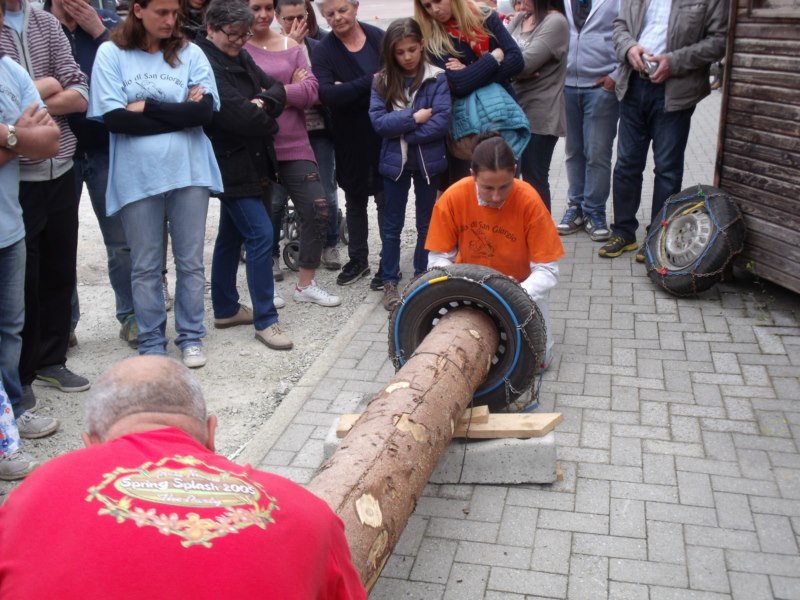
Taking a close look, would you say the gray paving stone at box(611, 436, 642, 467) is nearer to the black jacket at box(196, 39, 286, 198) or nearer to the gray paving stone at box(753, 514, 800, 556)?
the gray paving stone at box(753, 514, 800, 556)

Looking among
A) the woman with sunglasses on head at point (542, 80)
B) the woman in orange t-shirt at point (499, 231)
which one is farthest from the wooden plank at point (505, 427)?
the woman with sunglasses on head at point (542, 80)

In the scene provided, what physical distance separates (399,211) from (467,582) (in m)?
3.16

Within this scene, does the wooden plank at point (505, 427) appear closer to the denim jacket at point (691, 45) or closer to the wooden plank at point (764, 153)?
the wooden plank at point (764, 153)

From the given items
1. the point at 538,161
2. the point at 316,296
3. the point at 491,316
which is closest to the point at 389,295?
the point at 316,296

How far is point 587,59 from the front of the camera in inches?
259

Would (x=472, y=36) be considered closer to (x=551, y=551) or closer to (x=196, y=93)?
(x=196, y=93)

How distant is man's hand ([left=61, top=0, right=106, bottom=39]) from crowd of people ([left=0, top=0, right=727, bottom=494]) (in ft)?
0.05

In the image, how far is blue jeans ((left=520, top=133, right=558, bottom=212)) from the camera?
6496 millimetres

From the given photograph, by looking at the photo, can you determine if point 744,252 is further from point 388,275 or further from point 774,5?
point 388,275

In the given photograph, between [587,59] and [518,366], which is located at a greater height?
[587,59]

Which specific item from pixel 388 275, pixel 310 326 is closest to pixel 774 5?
pixel 388 275

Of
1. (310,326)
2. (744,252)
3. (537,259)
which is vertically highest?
(537,259)

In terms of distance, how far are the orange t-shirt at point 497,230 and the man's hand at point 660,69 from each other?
6.55ft

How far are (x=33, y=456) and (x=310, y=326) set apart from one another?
207cm
